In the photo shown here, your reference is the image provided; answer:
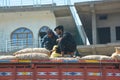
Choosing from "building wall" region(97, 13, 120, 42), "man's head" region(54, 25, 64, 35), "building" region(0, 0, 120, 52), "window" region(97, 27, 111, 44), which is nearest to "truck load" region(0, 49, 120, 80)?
"man's head" region(54, 25, 64, 35)

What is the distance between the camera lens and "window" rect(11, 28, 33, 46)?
1045 inches

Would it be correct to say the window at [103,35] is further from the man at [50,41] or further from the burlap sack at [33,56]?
the burlap sack at [33,56]

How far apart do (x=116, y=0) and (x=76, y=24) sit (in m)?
4.32

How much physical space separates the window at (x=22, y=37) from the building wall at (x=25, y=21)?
0.26 meters

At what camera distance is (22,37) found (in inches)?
1062

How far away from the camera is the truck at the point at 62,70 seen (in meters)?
9.05

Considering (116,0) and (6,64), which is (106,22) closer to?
(116,0)

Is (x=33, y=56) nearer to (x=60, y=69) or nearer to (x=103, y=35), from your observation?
(x=60, y=69)

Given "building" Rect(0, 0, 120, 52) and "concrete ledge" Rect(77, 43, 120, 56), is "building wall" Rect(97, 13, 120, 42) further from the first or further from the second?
"concrete ledge" Rect(77, 43, 120, 56)

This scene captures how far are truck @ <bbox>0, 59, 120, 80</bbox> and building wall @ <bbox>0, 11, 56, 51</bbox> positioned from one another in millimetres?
17338

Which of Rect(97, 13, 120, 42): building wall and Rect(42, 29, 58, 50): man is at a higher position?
Rect(97, 13, 120, 42): building wall

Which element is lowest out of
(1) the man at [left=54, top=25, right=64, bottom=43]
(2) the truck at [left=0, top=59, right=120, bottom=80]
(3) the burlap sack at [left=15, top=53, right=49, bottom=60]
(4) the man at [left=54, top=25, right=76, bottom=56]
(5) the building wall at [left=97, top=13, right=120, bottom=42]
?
(2) the truck at [left=0, top=59, right=120, bottom=80]

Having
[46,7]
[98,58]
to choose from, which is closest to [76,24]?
[46,7]

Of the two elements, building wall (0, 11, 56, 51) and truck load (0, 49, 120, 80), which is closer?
truck load (0, 49, 120, 80)
